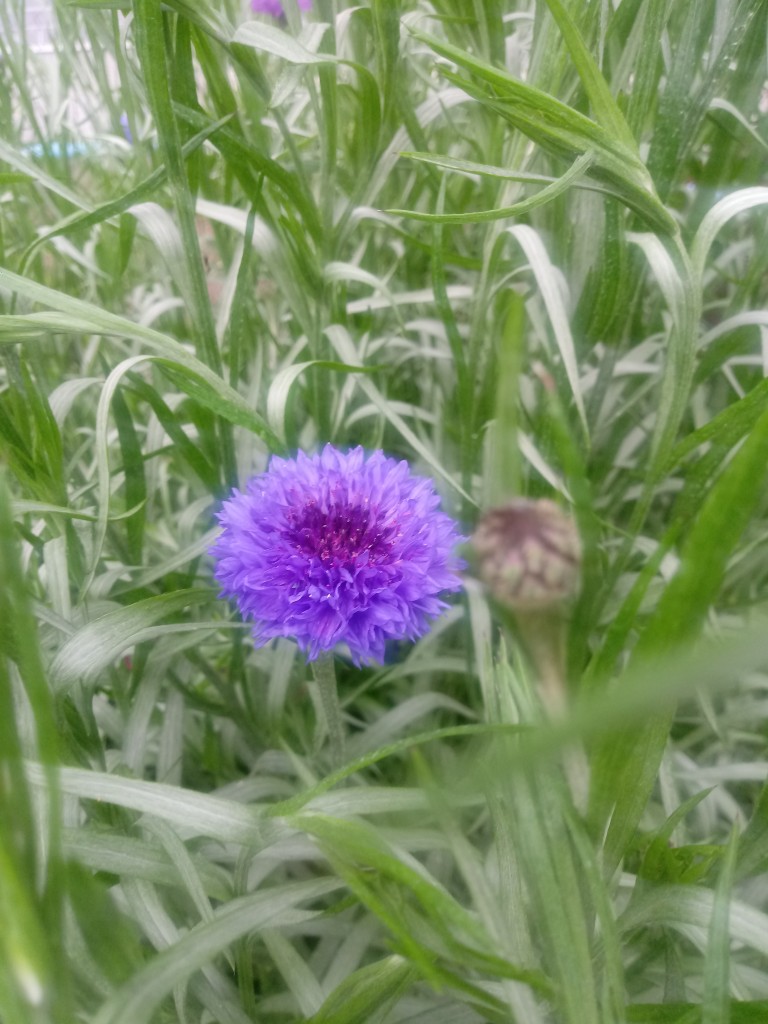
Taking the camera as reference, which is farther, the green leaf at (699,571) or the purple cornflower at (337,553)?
the purple cornflower at (337,553)

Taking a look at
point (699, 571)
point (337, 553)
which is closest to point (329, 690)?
point (337, 553)

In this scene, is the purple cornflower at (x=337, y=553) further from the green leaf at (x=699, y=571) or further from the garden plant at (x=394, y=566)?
the green leaf at (x=699, y=571)

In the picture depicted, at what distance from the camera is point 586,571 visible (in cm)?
17

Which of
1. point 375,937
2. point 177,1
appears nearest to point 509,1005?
point 375,937

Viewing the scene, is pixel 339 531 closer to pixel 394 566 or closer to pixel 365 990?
pixel 394 566

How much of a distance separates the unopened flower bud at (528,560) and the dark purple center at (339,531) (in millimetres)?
197

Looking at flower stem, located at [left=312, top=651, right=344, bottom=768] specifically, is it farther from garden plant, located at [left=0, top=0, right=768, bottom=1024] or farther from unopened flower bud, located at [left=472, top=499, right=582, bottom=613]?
unopened flower bud, located at [left=472, top=499, right=582, bottom=613]

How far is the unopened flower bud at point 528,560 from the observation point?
15cm

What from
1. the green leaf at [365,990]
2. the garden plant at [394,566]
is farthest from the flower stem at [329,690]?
the green leaf at [365,990]

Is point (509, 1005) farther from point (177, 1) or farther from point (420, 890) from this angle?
point (177, 1)

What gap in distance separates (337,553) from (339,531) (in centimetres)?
2

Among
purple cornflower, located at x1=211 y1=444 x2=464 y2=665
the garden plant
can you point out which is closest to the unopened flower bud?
the garden plant

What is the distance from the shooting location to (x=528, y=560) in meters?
0.15

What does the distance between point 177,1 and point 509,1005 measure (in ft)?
1.40
